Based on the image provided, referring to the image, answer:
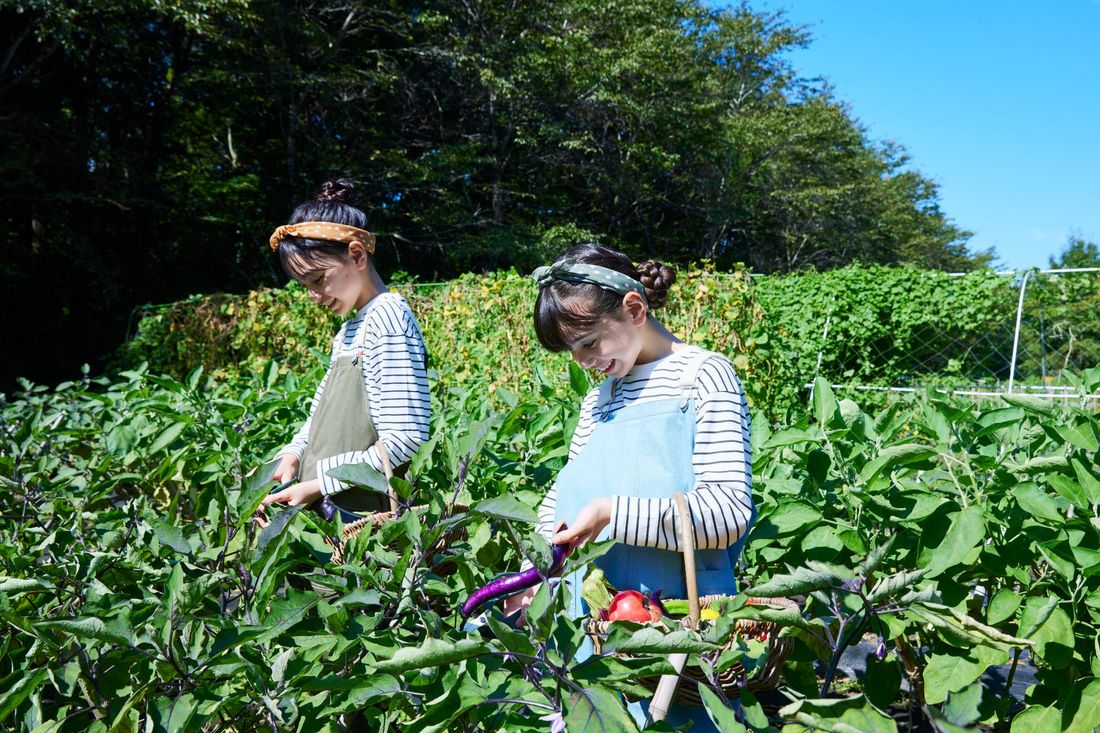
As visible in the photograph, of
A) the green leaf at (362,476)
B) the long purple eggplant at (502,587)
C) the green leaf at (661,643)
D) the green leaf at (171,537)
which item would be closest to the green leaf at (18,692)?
the green leaf at (171,537)

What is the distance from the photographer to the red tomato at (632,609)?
115 cm

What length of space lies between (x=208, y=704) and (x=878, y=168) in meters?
45.5

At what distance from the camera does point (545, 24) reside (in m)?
21.5

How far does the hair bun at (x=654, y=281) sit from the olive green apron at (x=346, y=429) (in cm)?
69

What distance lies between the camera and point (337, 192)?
2121 millimetres

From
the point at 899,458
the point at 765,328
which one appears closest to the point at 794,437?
the point at 899,458

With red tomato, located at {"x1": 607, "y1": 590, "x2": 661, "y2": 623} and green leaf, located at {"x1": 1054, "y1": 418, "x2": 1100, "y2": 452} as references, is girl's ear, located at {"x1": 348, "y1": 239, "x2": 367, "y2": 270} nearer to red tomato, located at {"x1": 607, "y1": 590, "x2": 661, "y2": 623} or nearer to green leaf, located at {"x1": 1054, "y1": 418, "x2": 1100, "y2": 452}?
red tomato, located at {"x1": 607, "y1": 590, "x2": 661, "y2": 623}

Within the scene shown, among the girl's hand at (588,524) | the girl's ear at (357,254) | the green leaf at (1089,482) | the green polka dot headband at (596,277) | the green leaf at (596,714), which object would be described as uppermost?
the girl's ear at (357,254)

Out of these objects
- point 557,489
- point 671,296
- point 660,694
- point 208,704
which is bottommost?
point 208,704

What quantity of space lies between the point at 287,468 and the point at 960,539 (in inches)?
55.9

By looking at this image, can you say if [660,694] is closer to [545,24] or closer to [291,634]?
[291,634]

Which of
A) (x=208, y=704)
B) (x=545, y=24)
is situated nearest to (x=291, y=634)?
(x=208, y=704)

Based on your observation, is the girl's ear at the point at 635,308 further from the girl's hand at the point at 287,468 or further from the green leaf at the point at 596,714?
the girl's hand at the point at 287,468

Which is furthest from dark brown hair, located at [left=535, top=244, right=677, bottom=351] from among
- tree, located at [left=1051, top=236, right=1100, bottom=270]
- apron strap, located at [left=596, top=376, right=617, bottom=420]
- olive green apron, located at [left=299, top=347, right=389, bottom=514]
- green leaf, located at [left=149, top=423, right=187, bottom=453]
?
tree, located at [left=1051, top=236, right=1100, bottom=270]
